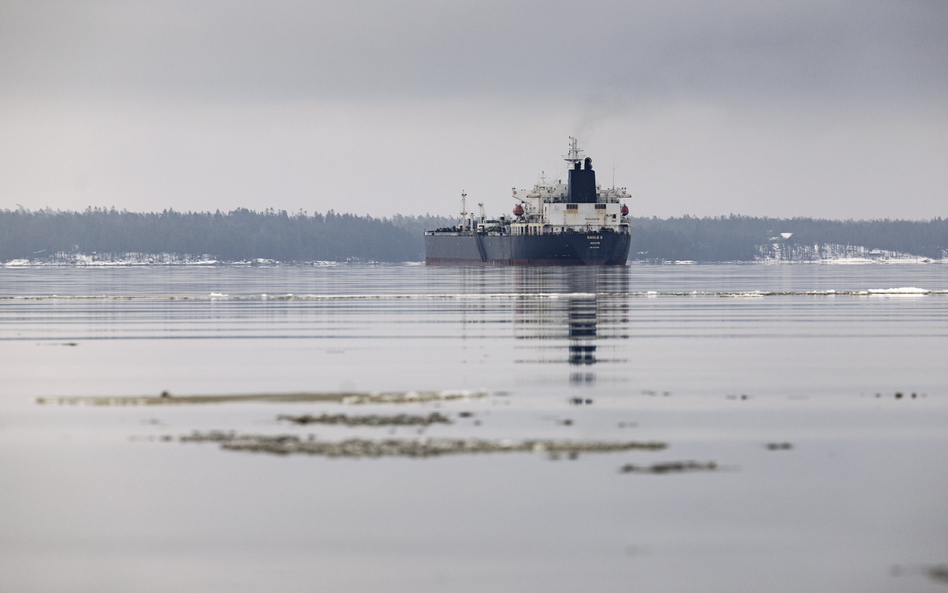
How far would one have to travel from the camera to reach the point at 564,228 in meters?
155

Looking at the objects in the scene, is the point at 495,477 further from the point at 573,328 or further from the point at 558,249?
the point at 558,249

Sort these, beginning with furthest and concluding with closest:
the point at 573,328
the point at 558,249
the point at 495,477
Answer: the point at 558,249
the point at 573,328
the point at 495,477

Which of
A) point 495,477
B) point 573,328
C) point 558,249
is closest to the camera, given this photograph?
point 495,477

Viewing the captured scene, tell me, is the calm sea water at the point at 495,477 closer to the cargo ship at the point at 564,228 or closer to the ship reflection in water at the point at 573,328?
the ship reflection in water at the point at 573,328

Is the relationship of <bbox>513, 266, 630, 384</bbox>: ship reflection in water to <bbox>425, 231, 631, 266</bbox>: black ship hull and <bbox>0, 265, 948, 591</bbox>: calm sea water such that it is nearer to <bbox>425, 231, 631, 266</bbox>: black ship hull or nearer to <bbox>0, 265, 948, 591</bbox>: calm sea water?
<bbox>0, 265, 948, 591</bbox>: calm sea water

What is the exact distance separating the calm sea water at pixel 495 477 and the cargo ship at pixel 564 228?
404 ft

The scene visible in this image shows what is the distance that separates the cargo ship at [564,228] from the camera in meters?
151

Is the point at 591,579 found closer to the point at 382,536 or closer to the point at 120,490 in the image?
the point at 382,536

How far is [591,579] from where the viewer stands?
899 centimetres

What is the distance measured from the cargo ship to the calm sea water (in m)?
123

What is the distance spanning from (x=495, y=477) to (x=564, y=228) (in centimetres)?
14320

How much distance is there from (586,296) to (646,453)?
46.2 meters

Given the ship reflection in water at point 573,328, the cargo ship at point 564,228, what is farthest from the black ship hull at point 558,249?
the ship reflection in water at point 573,328

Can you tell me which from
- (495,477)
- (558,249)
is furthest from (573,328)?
(558,249)
